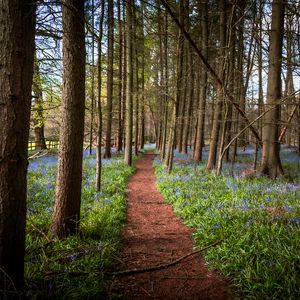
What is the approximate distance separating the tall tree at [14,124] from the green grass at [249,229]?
3022 mm

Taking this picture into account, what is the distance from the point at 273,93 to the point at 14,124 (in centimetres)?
1008

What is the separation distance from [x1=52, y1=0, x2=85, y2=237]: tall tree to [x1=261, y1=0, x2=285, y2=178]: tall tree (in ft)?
25.3

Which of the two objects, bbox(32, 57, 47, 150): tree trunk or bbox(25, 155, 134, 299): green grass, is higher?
bbox(32, 57, 47, 150): tree trunk

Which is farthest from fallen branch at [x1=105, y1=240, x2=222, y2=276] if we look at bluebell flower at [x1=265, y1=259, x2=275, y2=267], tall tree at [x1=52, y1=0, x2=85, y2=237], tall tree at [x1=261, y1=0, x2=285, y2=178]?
tall tree at [x1=261, y1=0, x2=285, y2=178]

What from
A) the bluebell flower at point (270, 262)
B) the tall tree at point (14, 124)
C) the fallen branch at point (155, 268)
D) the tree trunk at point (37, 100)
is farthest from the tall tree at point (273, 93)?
the tall tree at point (14, 124)

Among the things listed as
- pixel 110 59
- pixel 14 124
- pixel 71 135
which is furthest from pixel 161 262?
pixel 110 59

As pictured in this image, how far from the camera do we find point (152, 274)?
4.31m

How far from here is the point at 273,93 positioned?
10477 mm

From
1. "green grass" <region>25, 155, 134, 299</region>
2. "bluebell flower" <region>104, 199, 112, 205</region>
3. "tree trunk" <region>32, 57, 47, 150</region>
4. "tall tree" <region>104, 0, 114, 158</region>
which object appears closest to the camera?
"green grass" <region>25, 155, 134, 299</region>

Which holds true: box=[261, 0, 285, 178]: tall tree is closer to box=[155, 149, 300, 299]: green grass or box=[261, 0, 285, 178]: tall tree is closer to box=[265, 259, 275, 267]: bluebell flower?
box=[155, 149, 300, 299]: green grass

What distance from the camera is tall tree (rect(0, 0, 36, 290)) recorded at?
9.34 feet

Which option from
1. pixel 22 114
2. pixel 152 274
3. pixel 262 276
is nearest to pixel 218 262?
pixel 262 276

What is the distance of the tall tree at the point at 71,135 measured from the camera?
5027 millimetres

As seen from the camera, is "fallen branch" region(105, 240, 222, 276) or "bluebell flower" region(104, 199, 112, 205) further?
"bluebell flower" region(104, 199, 112, 205)
